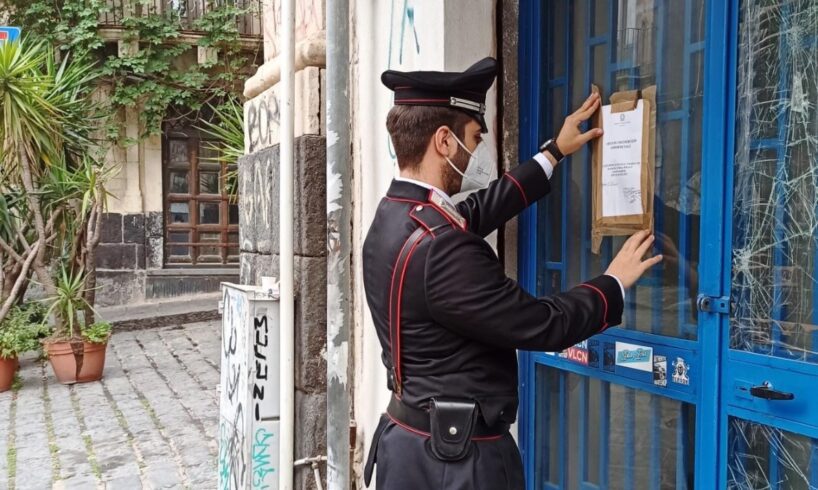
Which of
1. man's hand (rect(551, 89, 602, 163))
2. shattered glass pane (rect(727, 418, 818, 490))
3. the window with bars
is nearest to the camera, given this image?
shattered glass pane (rect(727, 418, 818, 490))

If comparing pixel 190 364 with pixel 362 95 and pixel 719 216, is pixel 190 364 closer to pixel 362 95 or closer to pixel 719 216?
pixel 362 95

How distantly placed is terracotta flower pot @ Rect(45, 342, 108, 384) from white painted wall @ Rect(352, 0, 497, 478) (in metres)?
4.78

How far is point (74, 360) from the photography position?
24.7 ft

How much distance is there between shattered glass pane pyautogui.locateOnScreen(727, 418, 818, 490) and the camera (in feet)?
6.65

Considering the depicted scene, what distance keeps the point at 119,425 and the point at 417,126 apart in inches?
189

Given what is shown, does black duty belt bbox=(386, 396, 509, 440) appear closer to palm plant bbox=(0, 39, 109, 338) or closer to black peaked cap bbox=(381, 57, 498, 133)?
black peaked cap bbox=(381, 57, 498, 133)

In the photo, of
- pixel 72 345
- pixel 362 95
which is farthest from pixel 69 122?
pixel 362 95

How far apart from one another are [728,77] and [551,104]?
0.85 m

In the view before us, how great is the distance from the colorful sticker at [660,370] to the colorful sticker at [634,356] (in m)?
0.02

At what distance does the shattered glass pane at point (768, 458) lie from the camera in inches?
79.8

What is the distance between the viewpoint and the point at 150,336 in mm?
10094

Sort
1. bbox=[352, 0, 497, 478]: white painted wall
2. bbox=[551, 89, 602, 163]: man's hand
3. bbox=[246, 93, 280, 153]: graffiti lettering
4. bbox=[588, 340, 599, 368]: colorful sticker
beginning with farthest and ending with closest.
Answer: bbox=[246, 93, 280, 153]: graffiti lettering → bbox=[352, 0, 497, 478]: white painted wall → bbox=[588, 340, 599, 368]: colorful sticker → bbox=[551, 89, 602, 163]: man's hand

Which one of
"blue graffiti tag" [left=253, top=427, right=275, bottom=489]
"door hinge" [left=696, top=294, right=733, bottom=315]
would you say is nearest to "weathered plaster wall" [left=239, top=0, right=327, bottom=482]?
"blue graffiti tag" [left=253, top=427, right=275, bottom=489]

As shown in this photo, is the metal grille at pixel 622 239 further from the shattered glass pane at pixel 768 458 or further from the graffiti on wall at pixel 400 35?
the graffiti on wall at pixel 400 35
